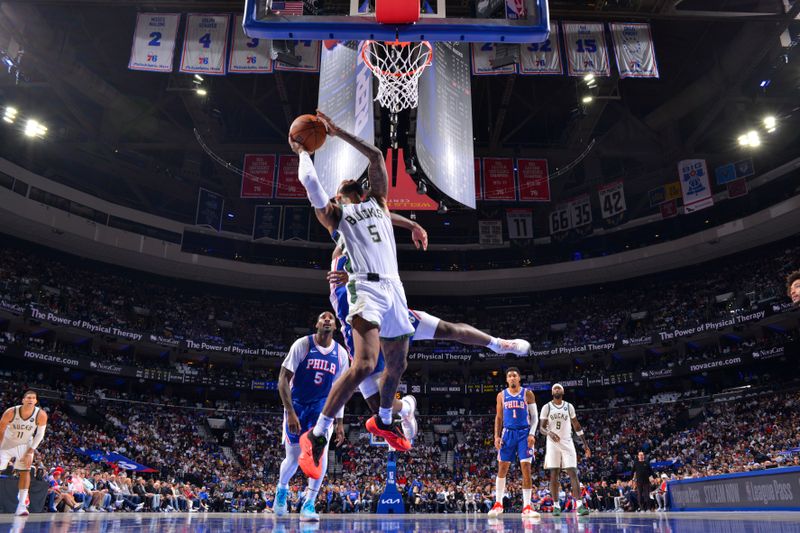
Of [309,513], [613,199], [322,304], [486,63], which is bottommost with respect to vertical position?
[309,513]

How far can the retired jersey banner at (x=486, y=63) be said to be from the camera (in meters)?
16.5

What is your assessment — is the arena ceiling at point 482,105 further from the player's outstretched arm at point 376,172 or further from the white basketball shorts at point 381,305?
the white basketball shorts at point 381,305

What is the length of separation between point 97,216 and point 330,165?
22.9 m

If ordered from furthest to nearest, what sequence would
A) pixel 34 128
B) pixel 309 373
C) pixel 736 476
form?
pixel 34 128
pixel 736 476
pixel 309 373

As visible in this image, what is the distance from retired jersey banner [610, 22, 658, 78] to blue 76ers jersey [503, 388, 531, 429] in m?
10.3

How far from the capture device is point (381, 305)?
16.3 ft

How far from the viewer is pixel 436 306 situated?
132 ft

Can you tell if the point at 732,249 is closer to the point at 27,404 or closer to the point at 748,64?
the point at 748,64

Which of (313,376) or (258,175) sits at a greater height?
(258,175)

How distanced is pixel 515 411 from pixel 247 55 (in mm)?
12387

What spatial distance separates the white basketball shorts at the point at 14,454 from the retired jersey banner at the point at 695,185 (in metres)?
25.6

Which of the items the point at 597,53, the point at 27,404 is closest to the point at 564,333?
the point at 597,53

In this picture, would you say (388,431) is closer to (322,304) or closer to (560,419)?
(560,419)

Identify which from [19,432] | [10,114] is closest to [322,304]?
[10,114]
